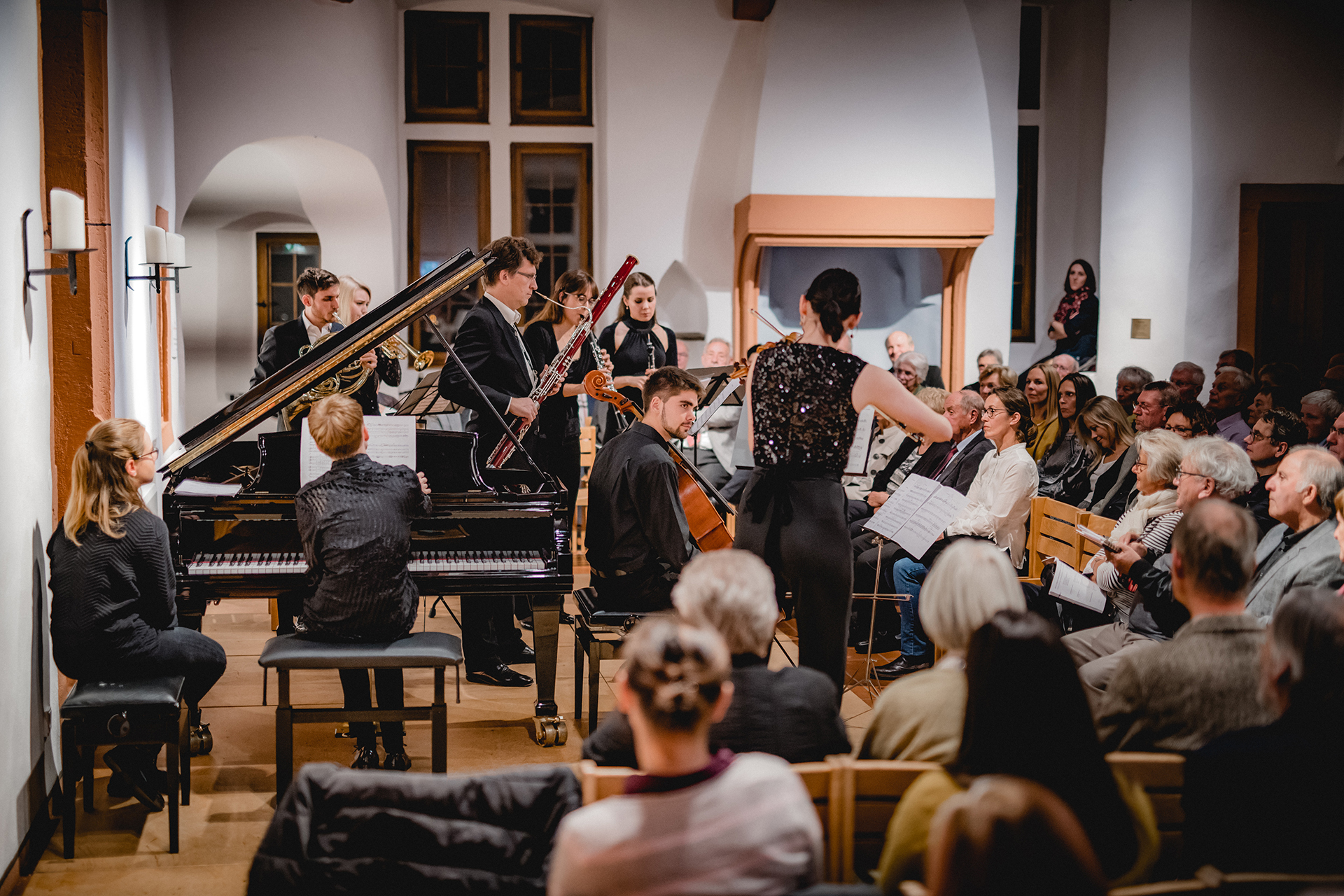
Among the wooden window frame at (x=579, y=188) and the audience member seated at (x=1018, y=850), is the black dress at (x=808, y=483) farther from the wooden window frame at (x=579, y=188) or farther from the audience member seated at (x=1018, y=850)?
the wooden window frame at (x=579, y=188)

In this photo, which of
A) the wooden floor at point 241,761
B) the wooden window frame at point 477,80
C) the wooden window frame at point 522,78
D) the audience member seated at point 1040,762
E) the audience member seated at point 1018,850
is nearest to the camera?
the audience member seated at point 1018,850

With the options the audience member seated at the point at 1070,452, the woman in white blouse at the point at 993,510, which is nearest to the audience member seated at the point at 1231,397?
the audience member seated at the point at 1070,452

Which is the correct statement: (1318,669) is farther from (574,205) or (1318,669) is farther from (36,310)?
(574,205)

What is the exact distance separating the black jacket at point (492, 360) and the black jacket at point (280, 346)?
0.85 meters

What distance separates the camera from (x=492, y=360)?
13.8 feet

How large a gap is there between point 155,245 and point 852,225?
450 cm

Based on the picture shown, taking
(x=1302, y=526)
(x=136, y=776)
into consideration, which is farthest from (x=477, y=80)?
(x=1302, y=526)

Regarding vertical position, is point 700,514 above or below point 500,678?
above

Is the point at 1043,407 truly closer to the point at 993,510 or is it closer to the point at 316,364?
the point at 993,510

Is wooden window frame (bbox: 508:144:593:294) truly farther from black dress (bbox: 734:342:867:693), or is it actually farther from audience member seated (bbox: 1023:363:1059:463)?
black dress (bbox: 734:342:867:693)

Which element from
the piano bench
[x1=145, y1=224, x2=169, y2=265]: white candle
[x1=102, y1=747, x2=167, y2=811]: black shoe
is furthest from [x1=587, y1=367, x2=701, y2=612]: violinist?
[x1=145, y1=224, x2=169, y2=265]: white candle

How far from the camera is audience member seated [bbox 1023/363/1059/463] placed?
5.42 meters

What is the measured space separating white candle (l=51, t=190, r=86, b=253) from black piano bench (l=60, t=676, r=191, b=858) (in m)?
1.20

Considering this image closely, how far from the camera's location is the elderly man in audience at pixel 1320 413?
4.38m
